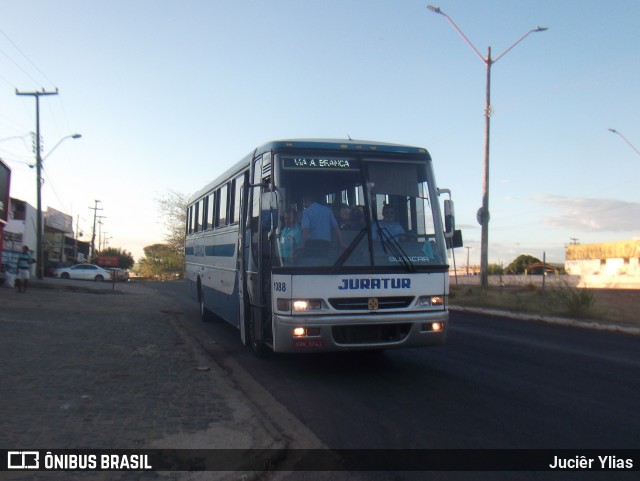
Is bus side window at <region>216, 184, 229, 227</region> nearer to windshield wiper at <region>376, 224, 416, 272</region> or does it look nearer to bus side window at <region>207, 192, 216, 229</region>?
bus side window at <region>207, 192, 216, 229</region>

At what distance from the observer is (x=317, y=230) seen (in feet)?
26.9

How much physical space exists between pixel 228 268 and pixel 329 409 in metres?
5.40

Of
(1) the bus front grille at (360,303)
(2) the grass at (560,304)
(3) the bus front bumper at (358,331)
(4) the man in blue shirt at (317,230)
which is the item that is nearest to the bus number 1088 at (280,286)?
(3) the bus front bumper at (358,331)

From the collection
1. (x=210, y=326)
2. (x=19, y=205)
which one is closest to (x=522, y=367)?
(x=210, y=326)

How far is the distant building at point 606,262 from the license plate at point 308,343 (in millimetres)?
47980

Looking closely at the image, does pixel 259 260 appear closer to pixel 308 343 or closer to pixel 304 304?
pixel 304 304

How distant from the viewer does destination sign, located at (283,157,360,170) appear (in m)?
8.54

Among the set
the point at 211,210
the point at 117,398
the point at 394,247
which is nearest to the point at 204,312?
the point at 211,210

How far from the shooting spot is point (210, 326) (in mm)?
15570

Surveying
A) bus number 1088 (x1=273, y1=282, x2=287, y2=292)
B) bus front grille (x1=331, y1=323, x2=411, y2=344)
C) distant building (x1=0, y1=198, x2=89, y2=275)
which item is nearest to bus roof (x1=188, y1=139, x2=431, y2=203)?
bus number 1088 (x1=273, y1=282, x2=287, y2=292)

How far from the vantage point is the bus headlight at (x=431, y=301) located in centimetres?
833

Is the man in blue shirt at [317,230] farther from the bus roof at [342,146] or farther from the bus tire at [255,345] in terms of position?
the bus tire at [255,345]

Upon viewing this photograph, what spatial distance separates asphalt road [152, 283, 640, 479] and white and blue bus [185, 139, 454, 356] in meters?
0.70

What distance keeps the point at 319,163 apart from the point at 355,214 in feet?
2.92
